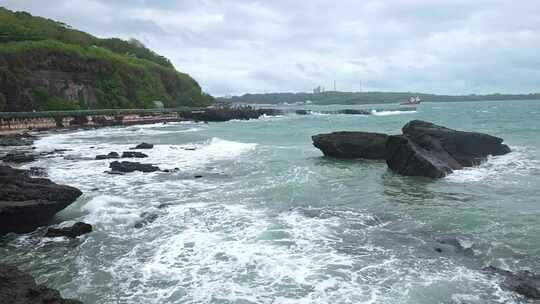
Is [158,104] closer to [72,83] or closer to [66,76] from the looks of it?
[72,83]

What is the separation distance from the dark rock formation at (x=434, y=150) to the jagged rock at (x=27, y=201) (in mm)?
15238

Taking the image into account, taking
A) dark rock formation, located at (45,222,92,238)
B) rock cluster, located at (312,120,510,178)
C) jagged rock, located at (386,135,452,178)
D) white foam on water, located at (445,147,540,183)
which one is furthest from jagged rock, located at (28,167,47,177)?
white foam on water, located at (445,147,540,183)

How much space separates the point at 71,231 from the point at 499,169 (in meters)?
20.4

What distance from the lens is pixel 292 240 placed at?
12.5 metres

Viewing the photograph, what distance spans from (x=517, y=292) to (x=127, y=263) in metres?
8.49

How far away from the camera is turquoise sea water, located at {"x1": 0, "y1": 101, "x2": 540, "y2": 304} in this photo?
9.54 metres

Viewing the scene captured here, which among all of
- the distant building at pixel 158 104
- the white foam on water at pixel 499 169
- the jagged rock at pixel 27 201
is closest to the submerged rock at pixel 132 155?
the jagged rock at pixel 27 201

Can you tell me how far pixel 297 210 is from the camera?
626 inches

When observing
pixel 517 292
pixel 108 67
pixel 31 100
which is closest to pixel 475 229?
pixel 517 292

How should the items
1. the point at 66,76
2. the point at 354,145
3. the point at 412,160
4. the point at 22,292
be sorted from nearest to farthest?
the point at 22,292 < the point at 412,160 < the point at 354,145 < the point at 66,76

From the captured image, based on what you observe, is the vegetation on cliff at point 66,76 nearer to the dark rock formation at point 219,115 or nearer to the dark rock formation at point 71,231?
the dark rock formation at point 219,115

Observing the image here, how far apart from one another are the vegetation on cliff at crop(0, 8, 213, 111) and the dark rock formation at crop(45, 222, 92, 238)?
57.2 metres

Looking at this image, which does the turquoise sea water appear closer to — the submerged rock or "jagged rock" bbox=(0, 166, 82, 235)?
"jagged rock" bbox=(0, 166, 82, 235)

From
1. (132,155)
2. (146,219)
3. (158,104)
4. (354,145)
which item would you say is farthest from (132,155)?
(158,104)
